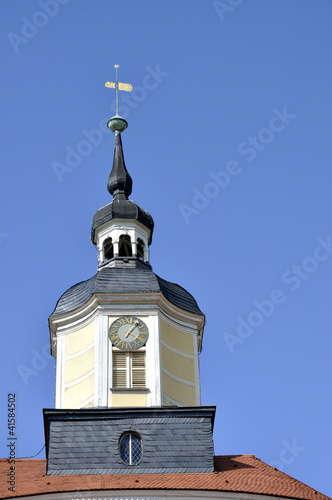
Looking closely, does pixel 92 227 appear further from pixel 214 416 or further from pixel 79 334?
pixel 214 416

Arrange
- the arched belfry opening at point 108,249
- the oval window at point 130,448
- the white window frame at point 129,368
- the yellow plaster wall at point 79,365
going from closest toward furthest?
the oval window at point 130,448
the white window frame at point 129,368
the yellow plaster wall at point 79,365
the arched belfry opening at point 108,249

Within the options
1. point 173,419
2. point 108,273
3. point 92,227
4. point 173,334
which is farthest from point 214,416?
point 92,227

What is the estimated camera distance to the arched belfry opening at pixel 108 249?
4734 centimetres

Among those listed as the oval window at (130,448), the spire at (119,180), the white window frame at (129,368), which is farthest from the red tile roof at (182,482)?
the spire at (119,180)

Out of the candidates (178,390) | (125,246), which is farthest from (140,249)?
(178,390)

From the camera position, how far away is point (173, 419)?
132ft

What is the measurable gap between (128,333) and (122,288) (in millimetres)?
1743

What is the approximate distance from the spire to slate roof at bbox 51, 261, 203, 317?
15.1 feet

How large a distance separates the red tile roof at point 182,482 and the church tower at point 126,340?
→ 3339mm

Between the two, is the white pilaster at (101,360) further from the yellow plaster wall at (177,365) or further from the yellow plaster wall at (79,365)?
the yellow plaster wall at (177,365)

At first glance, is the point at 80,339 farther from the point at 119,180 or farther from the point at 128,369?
the point at 119,180

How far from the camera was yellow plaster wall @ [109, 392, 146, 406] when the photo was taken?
41344 mm

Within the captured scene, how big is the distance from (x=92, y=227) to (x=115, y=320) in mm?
5954

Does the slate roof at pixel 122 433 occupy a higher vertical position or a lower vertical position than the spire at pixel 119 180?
lower
